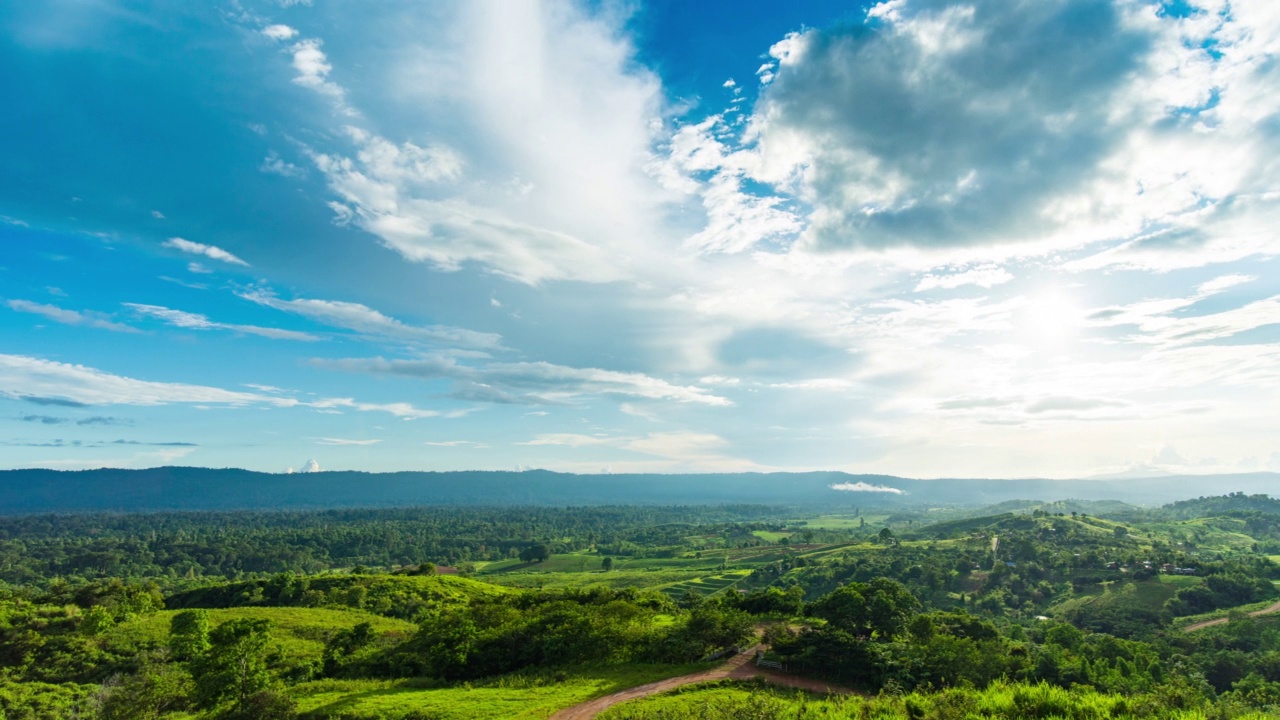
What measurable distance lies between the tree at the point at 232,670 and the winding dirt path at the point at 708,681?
66.9ft

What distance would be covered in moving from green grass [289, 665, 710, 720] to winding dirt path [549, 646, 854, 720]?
3.11ft

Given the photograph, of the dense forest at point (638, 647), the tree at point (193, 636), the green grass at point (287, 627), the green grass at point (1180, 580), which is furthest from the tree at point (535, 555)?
the green grass at point (1180, 580)

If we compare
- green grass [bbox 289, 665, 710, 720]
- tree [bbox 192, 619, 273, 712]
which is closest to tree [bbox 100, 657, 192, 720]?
tree [bbox 192, 619, 273, 712]

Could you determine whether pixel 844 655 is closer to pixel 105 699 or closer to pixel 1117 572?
pixel 105 699

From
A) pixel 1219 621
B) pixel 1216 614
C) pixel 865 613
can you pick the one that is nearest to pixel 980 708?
pixel 865 613

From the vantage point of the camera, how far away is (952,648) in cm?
4444

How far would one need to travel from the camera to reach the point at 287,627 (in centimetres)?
6819

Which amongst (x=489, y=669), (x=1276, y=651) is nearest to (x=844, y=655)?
(x=489, y=669)

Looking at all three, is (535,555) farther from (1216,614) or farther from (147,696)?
(1216,614)

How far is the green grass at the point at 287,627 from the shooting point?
5928 centimetres

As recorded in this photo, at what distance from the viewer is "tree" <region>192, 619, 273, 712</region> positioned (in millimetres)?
36219

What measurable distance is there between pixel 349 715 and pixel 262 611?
5063 cm

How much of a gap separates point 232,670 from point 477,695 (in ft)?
52.5

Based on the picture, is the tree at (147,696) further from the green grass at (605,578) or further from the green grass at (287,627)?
the green grass at (605,578)
